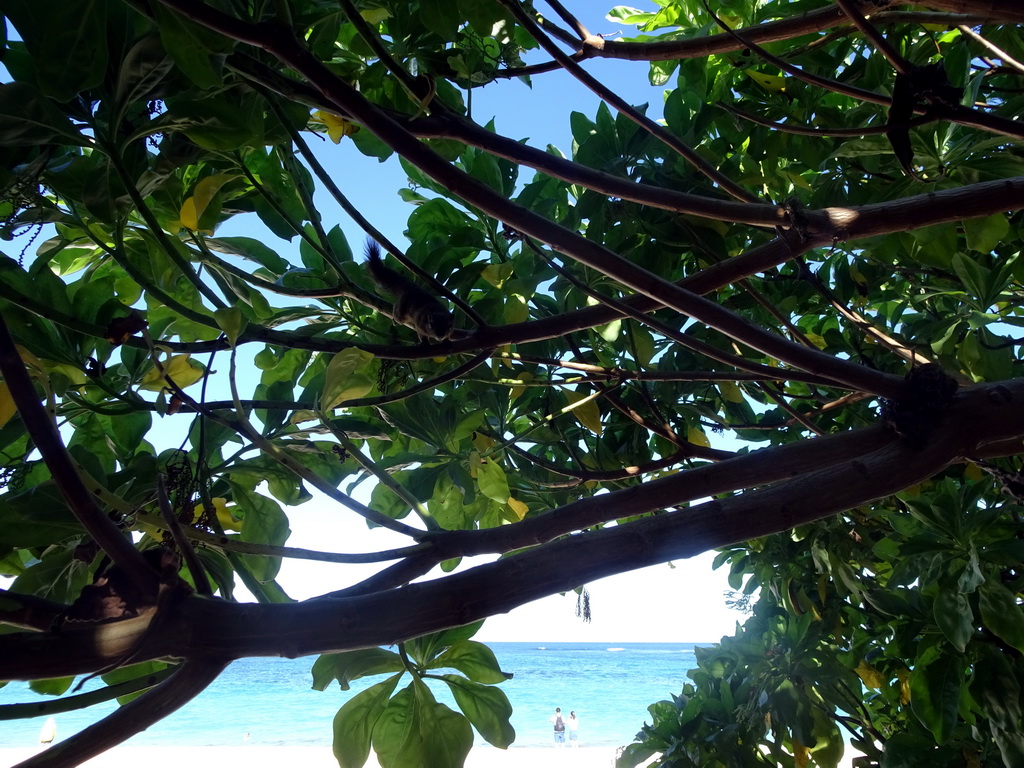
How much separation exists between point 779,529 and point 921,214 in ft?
1.21

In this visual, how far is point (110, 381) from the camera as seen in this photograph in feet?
2.95

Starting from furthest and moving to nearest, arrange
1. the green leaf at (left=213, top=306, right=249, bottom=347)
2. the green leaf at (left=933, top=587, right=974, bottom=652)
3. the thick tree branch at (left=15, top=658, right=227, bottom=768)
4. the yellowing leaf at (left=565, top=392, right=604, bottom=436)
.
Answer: the yellowing leaf at (left=565, top=392, right=604, bottom=436), the green leaf at (left=933, top=587, right=974, bottom=652), the green leaf at (left=213, top=306, right=249, bottom=347), the thick tree branch at (left=15, top=658, right=227, bottom=768)

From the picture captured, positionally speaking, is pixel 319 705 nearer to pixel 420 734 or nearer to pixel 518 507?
pixel 518 507

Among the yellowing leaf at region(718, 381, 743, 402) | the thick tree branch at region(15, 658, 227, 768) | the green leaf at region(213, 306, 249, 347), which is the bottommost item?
the thick tree branch at region(15, 658, 227, 768)

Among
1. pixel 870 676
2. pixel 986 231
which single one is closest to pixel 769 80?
pixel 986 231

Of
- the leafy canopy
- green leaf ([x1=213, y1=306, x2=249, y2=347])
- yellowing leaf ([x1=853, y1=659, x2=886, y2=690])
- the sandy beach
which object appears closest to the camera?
the leafy canopy

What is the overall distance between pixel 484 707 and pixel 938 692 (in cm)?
80

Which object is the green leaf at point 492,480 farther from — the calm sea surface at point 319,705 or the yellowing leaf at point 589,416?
the calm sea surface at point 319,705

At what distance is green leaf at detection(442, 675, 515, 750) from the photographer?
849mm

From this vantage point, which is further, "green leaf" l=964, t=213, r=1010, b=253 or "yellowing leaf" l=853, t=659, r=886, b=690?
"yellowing leaf" l=853, t=659, r=886, b=690

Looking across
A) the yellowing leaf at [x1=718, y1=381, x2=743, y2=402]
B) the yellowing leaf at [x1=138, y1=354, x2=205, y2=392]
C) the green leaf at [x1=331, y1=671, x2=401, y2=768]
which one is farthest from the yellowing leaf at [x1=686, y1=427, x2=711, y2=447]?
the yellowing leaf at [x1=138, y1=354, x2=205, y2=392]

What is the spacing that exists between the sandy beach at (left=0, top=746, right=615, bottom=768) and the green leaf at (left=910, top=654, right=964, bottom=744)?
45.4ft

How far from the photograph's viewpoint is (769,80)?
1137 millimetres

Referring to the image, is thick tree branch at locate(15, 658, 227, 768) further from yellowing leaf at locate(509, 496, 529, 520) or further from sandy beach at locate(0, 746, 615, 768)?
sandy beach at locate(0, 746, 615, 768)
